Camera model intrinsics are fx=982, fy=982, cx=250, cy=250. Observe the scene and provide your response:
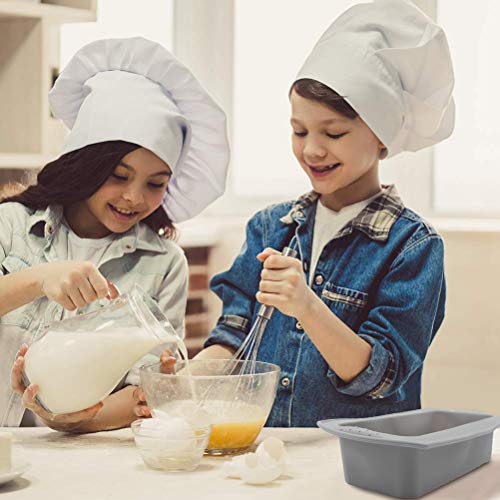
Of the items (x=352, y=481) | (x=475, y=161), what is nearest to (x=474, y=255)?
(x=475, y=161)

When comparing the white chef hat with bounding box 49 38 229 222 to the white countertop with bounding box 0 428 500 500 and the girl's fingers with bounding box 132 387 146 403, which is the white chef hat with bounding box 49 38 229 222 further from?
the white countertop with bounding box 0 428 500 500

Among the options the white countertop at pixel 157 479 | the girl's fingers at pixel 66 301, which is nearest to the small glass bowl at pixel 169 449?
the white countertop at pixel 157 479

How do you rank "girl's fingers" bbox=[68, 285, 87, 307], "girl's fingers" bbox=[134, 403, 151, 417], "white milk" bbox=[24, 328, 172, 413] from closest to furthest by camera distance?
"white milk" bbox=[24, 328, 172, 413]
"girl's fingers" bbox=[68, 285, 87, 307]
"girl's fingers" bbox=[134, 403, 151, 417]

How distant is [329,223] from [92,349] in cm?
63

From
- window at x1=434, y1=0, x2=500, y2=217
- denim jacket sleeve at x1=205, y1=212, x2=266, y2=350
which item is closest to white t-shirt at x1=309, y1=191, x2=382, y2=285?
denim jacket sleeve at x1=205, y1=212, x2=266, y2=350

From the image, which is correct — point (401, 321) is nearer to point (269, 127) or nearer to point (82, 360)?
point (82, 360)

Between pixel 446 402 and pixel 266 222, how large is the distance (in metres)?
0.71

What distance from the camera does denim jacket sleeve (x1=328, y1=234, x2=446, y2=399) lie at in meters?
1.53

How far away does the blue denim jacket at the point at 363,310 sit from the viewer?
1.55m

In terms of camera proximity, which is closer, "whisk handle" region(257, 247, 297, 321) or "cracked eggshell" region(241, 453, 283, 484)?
"cracked eggshell" region(241, 453, 283, 484)

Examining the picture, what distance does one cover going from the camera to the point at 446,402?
88.3 inches

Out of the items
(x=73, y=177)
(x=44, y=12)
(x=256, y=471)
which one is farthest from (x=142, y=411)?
(x=44, y=12)

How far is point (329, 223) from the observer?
1.74 meters

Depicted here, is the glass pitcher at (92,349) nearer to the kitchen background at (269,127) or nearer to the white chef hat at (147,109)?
the white chef hat at (147,109)
